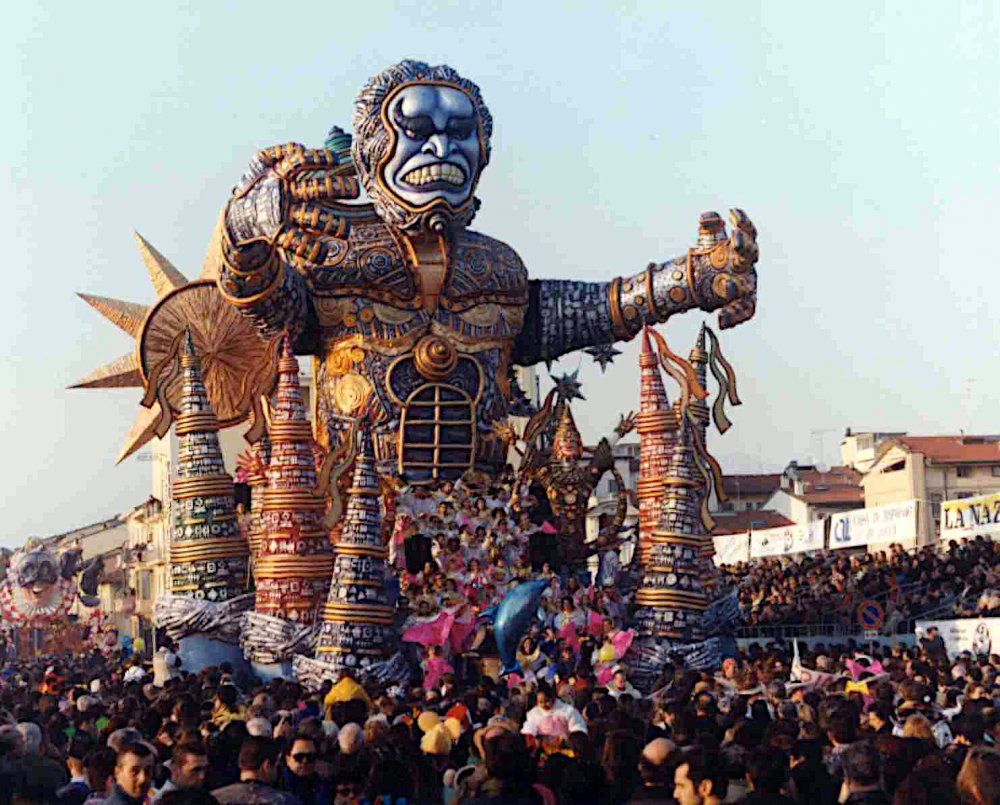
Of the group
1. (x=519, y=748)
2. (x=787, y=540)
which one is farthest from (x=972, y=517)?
(x=519, y=748)

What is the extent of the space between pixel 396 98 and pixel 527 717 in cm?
1067

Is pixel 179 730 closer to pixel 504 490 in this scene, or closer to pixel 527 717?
pixel 527 717

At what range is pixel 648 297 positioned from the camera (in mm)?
20891

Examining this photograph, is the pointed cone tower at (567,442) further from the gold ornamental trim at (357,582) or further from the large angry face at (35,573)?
the large angry face at (35,573)

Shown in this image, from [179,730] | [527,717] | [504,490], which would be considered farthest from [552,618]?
[179,730]

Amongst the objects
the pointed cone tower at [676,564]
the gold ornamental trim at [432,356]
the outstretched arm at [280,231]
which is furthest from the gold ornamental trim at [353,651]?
the outstretched arm at [280,231]

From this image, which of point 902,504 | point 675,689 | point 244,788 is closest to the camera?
point 244,788

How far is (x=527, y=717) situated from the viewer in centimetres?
1068

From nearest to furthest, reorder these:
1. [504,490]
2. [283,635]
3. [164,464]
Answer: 1. [283,635]
2. [504,490]
3. [164,464]

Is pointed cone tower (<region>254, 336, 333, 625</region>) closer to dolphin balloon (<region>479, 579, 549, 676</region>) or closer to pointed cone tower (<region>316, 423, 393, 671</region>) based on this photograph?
pointed cone tower (<region>316, 423, 393, 671</region>)

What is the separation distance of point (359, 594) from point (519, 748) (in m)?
11.2

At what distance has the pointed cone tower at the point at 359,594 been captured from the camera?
58.9 feet

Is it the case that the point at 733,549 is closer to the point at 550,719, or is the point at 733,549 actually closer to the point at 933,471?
the point at 933,471

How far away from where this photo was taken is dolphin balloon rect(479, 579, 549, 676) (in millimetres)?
17969
